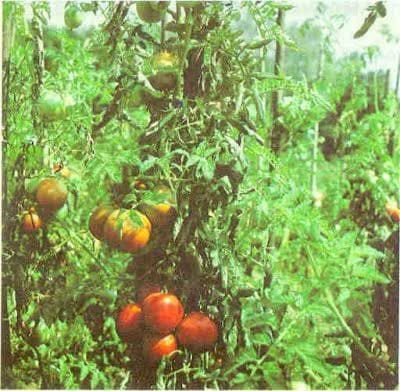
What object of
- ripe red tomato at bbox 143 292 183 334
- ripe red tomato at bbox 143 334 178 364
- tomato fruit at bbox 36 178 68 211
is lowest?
ripe red tomato at bbox 143 334 178 364

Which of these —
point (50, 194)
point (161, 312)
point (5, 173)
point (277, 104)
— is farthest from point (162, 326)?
point (277, 104)

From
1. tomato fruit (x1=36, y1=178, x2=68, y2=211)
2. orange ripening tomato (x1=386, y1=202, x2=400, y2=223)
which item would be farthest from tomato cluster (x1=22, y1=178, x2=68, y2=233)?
orange ripening tomato (x1=386, y1=202, x2=400, y2=223)

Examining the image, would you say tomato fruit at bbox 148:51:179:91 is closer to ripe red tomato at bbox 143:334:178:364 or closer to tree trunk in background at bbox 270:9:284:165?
tree trunk in background at bbox 270:9:284:165

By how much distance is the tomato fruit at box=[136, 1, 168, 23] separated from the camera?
119 centimetres

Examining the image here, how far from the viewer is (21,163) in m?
1.48

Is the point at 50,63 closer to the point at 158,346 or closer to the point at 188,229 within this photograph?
the point at 188,229

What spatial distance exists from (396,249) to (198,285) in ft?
1.76

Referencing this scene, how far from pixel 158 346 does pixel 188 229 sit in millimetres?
237

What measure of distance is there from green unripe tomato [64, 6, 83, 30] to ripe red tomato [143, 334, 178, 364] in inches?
27.1

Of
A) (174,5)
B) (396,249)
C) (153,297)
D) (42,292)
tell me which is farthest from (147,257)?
(396,249)

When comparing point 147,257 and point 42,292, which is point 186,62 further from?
point 42,292

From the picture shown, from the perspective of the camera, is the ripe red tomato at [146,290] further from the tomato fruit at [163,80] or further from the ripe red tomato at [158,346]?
the tomato fruit at [163,80]

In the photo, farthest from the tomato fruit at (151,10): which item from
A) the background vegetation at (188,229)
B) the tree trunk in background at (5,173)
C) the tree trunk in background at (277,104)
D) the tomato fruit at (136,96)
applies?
the tree trunk in background at (5,173)

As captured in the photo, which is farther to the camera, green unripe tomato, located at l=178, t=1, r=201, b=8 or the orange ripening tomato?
the orange ripening tomato
